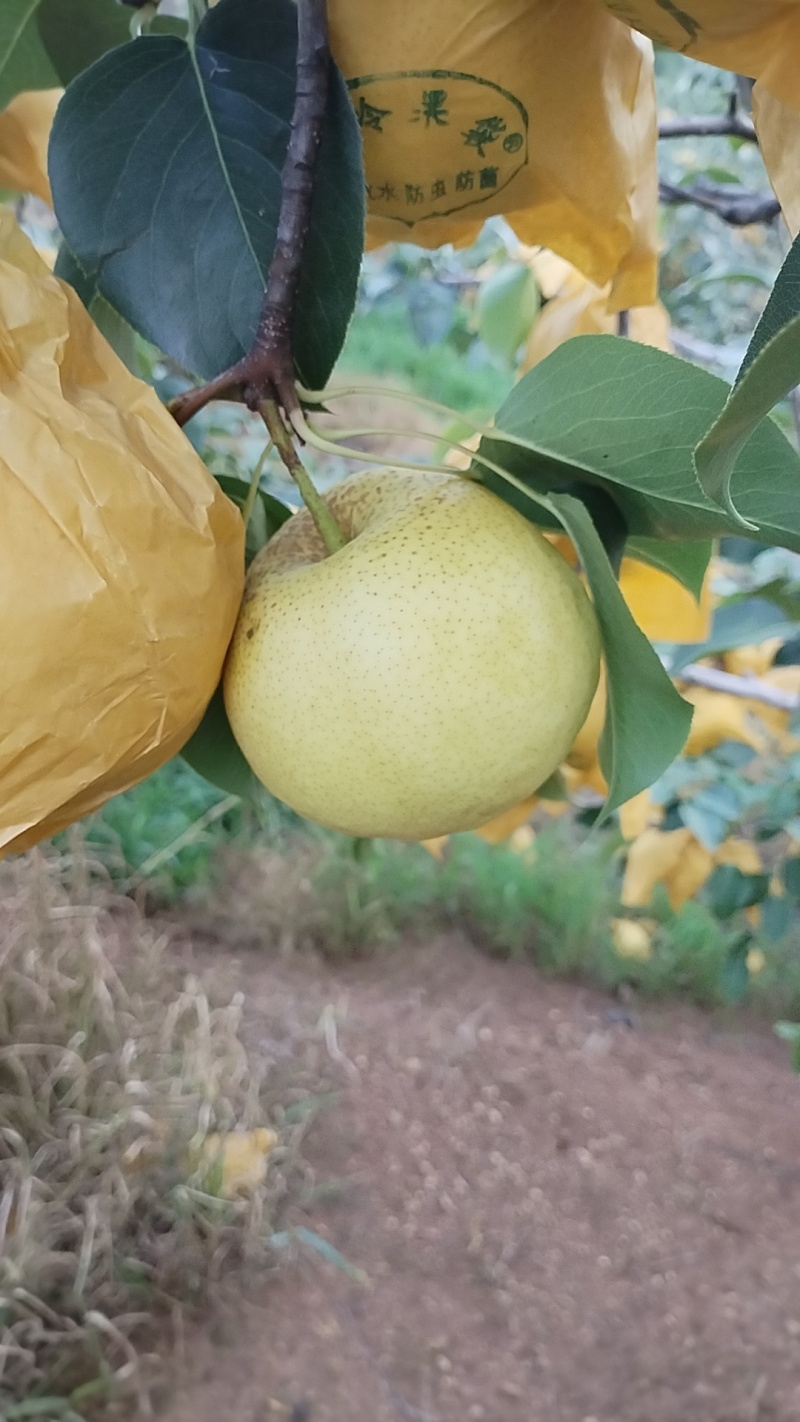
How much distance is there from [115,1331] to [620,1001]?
3.54 ft

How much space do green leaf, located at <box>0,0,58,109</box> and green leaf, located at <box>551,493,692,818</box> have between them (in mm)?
334

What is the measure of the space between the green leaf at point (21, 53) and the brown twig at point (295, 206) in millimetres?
207

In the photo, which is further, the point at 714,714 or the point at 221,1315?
the point at 221,1315

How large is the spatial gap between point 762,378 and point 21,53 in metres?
0.45

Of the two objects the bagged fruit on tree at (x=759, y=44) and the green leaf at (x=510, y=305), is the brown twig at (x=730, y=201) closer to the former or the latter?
the green leaf at (x=510, y=305)

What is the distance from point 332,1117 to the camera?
1.71 m

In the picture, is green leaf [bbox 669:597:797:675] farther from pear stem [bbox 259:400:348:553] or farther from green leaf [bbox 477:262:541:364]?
pear stem [bbox 259:400:348:553]

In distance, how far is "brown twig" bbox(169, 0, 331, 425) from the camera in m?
0.35

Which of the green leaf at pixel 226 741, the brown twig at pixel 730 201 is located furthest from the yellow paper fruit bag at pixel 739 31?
the brown twig at pixel 730 201

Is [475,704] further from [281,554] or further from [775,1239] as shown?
[775,1239]

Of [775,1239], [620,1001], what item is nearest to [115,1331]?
[775,1239]

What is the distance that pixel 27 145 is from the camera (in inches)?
23.3

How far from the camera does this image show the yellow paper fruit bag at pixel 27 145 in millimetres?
584

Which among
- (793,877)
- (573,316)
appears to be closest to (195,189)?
(573,316)
